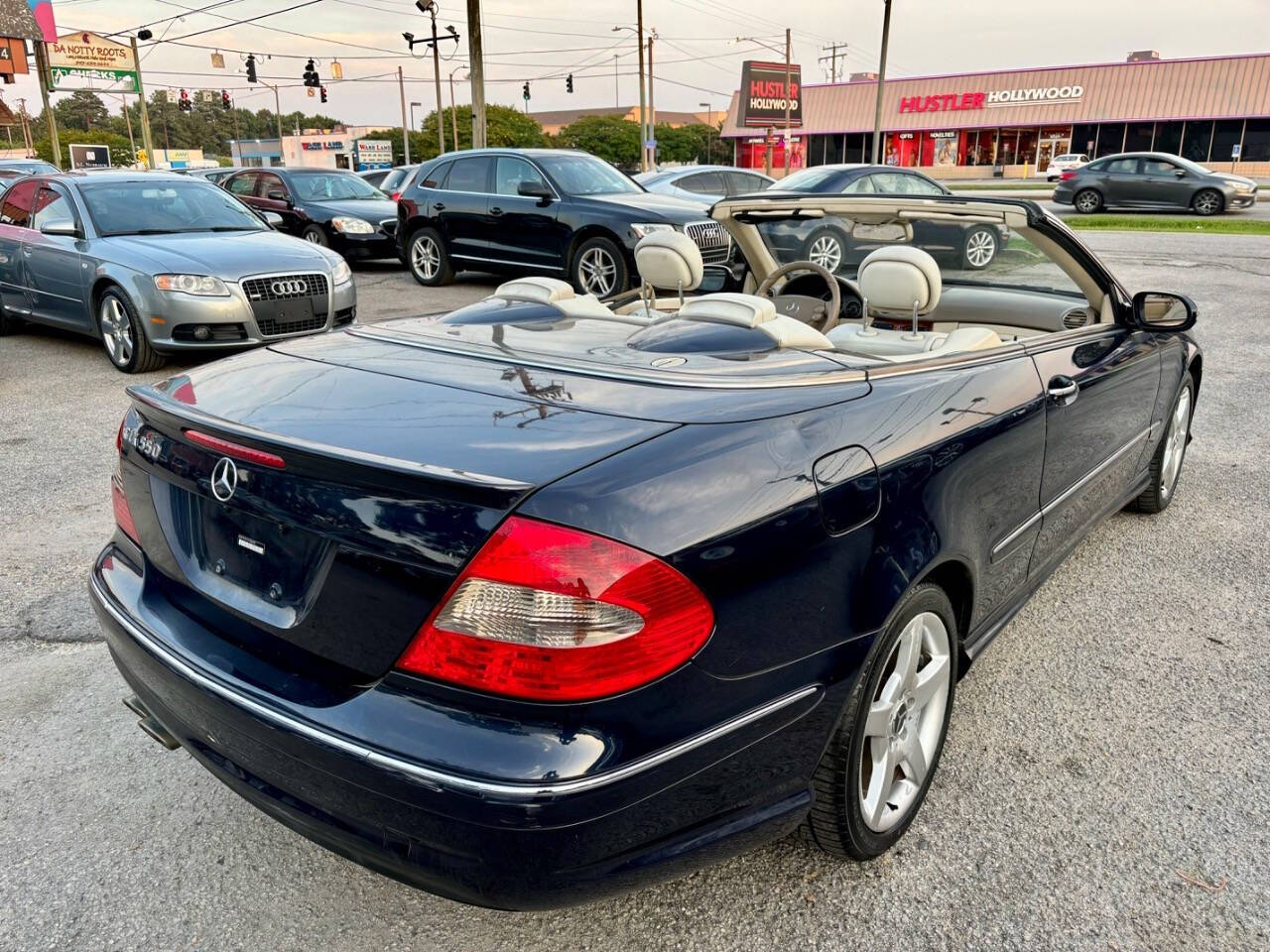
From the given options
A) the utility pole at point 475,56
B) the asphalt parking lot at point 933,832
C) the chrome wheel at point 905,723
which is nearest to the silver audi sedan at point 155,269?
the asphalt parking lot at point 933,832

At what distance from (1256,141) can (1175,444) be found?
168 ft

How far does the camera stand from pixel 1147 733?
2.86 meters

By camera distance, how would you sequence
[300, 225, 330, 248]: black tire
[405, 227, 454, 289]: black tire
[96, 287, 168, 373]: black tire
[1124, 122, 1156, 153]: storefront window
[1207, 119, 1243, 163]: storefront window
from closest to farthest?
[96, 287, 168, 373]: black tire < [405, 227, 454, 289]: black tire < [300, 225, 330, 248]: black tire < [1207, 119, 1243, 163]: storefront window < [1124, 122, 1156, 153]: storefront window

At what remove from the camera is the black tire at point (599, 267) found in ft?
35.3

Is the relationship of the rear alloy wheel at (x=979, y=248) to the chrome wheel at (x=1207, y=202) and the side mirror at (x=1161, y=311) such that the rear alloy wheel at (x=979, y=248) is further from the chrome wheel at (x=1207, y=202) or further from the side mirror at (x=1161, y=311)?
the chrome wheel at (x=1207, y=202)

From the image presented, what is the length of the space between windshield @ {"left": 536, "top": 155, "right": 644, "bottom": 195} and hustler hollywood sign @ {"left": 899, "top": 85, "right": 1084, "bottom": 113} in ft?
149

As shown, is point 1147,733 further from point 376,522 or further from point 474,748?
point 376,522

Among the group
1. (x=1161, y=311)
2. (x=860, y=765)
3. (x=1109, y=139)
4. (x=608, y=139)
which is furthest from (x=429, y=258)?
(x=608, y=139)

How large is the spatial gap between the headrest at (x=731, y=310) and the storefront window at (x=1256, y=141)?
53.4 m

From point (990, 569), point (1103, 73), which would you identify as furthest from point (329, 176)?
point (1103, 73)

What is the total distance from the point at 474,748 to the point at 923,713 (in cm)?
134

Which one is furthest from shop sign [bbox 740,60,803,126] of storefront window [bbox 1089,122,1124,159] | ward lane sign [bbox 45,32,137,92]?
ward lane sign [bbox 45,32,137,92]

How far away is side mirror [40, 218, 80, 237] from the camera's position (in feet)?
26.2

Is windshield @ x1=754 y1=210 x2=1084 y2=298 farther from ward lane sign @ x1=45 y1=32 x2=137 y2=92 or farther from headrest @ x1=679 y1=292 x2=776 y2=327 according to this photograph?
ward lane sign @ x1=45 y1=32 x2=137 y2=92
